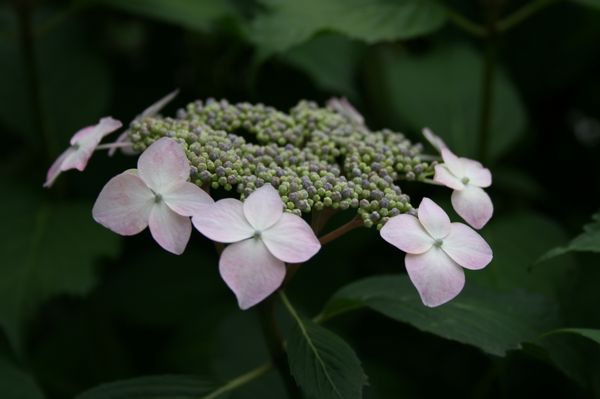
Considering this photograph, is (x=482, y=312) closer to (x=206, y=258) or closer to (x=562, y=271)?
(x=562, y=271)

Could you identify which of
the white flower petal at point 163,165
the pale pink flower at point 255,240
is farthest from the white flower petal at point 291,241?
the white flower petal at point 163,165

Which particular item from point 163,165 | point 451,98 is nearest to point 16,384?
point 163,165

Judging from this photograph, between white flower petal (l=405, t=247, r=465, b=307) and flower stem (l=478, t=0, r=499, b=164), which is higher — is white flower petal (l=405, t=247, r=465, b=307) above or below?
above

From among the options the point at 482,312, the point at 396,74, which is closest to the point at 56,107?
the point at 396,74

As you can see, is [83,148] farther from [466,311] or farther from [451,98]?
[451,98]

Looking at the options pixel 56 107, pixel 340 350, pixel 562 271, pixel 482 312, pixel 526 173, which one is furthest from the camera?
pixel 526 173

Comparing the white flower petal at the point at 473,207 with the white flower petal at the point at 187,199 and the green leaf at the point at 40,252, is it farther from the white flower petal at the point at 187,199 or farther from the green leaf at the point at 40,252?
the green leaf at the point at 40,252

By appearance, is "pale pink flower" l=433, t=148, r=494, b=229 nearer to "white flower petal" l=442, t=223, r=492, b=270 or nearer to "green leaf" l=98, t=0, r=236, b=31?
"white flower petal" l=442, t=223, r=492, b=270

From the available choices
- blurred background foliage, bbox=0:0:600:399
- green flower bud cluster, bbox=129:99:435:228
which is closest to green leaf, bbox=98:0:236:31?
blurred background foliage, bbox=0:0:600:399
